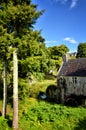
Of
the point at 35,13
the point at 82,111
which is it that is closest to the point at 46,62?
the point at 35,13

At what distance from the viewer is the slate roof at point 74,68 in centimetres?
4094

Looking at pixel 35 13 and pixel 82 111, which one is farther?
pixel 82 111

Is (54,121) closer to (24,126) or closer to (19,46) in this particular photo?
(24,126)

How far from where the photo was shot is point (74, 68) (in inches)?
1697

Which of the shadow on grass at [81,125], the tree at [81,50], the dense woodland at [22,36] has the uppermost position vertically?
the tree at [81,50]

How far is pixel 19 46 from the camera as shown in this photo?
21.8m

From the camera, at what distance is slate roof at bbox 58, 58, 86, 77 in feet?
134

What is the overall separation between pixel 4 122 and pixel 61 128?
6162mm

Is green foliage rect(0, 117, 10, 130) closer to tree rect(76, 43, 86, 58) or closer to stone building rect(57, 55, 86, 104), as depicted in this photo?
stone building rect(57, 55, 86, 104)

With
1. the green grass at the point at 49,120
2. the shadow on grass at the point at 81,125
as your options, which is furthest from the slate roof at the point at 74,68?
the shadow on grass at the point at 81,125

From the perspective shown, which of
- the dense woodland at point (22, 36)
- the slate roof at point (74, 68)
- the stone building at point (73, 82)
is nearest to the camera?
the dense woodland at point (22, 36)

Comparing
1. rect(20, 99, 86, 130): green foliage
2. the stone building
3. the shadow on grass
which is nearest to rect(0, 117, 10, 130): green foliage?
rect(20, 99, 86, 130): green foliage

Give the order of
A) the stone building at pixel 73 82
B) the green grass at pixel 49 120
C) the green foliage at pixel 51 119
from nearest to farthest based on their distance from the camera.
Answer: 1. the green grass at pixel 49 120
2. the green foliage at pixel 51 119
3. the stone building at pixel 73 82

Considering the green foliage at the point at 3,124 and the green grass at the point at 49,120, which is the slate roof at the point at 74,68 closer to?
the green grass at the point at 49,120
